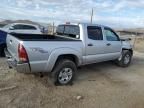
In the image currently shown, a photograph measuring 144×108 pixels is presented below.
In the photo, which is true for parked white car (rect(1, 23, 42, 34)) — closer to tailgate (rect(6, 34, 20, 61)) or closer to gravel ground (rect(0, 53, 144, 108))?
gravel ground (rect(0, 53, 144, 108))

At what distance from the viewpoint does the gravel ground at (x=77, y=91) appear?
4.69 metres

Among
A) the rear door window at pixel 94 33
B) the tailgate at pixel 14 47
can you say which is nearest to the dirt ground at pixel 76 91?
the tailgate at pixel 14 47

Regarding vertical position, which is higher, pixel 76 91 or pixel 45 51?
pixel 45 51

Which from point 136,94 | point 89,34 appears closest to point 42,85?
point 89,34

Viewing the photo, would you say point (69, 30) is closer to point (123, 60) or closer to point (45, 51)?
point (45, 51)

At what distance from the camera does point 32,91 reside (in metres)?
5.24

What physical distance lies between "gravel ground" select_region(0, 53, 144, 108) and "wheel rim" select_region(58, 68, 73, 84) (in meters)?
0.24

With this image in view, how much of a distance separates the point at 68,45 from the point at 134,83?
2.73 meters

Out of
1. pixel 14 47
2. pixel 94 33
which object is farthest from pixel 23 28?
pixel 14 47

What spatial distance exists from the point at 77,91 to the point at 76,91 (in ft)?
0.10

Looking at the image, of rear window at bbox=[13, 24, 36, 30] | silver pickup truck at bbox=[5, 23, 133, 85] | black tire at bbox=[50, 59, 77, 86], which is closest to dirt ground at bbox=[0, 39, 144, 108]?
black tire at bbox=[50, 59, 77, 86]

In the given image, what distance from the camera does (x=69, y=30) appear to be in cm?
689

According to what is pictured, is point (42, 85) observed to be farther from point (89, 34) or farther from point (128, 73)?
point (128, 73)

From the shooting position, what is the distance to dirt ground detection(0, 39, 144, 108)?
4.69 metres
